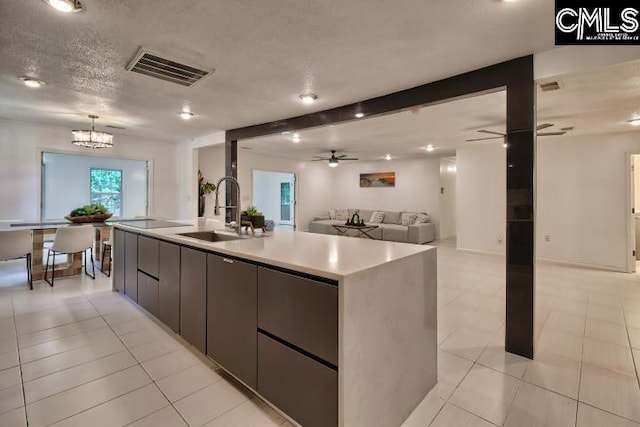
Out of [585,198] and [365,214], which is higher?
[585,198]

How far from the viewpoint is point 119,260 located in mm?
3582

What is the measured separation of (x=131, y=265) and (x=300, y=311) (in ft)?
8.67

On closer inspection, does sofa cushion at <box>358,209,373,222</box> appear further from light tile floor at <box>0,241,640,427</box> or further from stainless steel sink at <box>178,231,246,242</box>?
stainless steel sink at <box>178,231,246,242</box>

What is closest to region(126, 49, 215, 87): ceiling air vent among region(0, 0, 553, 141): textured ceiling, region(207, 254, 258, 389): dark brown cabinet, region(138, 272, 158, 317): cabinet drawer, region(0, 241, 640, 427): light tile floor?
region(0, 0, 553, 141): textured ceiling

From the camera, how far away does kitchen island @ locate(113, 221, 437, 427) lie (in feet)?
4.37

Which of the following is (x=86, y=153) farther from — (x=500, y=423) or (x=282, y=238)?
(x=500, y=423)

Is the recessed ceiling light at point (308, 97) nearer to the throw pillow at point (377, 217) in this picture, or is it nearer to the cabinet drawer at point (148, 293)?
the cabinet drawer at point (148, 293)

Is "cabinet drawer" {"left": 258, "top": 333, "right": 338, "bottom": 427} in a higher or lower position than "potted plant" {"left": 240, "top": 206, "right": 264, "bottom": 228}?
lower

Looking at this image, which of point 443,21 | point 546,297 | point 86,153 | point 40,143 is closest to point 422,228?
point 546,297

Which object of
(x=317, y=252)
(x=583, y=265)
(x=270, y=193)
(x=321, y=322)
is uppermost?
(x=270, y=193)

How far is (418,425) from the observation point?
161cm

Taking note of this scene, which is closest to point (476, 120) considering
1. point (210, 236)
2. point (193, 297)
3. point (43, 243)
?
point (210, 236)

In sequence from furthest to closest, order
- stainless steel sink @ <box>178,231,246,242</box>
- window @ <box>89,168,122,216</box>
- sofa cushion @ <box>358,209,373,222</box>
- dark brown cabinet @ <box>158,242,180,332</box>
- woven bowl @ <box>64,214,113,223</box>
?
1. sofa cushion @ <box>358,209,373,222</box>
2. window @ <box>89,168,122,216</box>
3. woven bowl @ <box>64,214,113,223</box>
4. stainless steel sink @ <box>178,231,246,242</box>
5. dark brown cabinet @ <box>158,242,180,332</box>

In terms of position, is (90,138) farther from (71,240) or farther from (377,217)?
(377,217)
